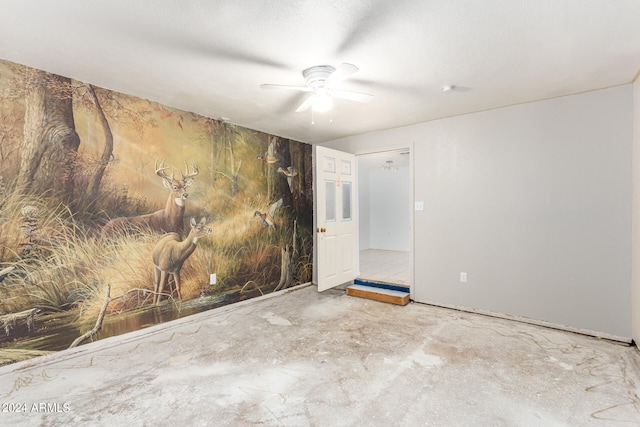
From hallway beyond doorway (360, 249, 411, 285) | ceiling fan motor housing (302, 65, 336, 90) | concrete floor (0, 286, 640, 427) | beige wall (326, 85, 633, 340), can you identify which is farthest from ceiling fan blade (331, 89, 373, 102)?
hallway beyond doorway (360, 249, 411, 285)

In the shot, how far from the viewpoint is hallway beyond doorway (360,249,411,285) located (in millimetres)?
4770

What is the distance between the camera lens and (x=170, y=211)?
10.9 feet

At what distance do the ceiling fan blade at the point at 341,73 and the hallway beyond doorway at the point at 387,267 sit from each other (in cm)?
317

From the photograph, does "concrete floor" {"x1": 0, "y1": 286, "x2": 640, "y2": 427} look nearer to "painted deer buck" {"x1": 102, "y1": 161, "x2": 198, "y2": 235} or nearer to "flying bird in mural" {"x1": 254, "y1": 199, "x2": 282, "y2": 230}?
"painted deer buck" {"x1": 102, "y1": 161, "x2": 198, "y2": 235}

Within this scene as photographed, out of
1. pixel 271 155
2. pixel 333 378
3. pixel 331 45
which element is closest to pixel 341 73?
pixel 331 45

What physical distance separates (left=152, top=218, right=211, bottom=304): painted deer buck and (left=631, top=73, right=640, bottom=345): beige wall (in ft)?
14.0

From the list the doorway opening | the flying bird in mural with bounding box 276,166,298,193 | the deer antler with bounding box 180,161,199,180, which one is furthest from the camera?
the doorway opening

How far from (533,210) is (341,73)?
257 centimetres

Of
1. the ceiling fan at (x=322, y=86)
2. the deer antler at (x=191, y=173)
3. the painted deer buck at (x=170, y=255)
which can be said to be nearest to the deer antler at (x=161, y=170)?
the deer antler at (x=191, y=173)

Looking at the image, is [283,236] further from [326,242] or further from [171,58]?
[171,58]

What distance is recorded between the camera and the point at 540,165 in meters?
3.14

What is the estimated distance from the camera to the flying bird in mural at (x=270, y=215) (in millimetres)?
4301

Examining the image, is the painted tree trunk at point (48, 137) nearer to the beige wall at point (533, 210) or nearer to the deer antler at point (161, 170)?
the deer antler at point (161, 170)

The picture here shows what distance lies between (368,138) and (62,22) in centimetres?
347
